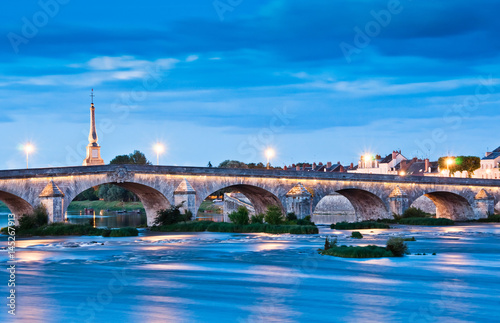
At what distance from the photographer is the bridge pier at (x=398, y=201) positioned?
63.3m

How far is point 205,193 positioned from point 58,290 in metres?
30.7

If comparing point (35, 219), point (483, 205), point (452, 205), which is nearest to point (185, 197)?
point (35, 219)

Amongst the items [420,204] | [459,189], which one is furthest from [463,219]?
[420,204]

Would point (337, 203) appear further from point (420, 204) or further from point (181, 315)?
point (181, 315)

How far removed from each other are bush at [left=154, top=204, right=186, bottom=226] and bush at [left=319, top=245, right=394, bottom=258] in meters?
19.9

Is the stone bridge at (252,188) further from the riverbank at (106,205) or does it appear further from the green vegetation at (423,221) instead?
the riverbank at (106,205)

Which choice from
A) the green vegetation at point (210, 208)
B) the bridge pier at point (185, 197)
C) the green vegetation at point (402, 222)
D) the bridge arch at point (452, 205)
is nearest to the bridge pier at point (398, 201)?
the green vegetation at point (402, 222)

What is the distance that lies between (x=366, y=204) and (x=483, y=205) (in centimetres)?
1258

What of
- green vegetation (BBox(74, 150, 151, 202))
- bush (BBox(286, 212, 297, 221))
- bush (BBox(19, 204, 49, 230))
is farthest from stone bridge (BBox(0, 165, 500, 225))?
green vegetation (BBox(74, 150, 151, 202))

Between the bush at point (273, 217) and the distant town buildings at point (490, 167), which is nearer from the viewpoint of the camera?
the bush at point (273, 217)

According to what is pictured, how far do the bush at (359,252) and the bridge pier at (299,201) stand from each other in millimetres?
24313

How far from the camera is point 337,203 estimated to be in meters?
100

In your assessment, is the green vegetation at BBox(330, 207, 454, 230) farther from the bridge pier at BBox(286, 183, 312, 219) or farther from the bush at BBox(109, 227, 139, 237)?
the bush at BBox(109, 227, 139, 237)

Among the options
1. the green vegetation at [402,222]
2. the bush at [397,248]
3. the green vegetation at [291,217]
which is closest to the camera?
the bush at [397,248]
